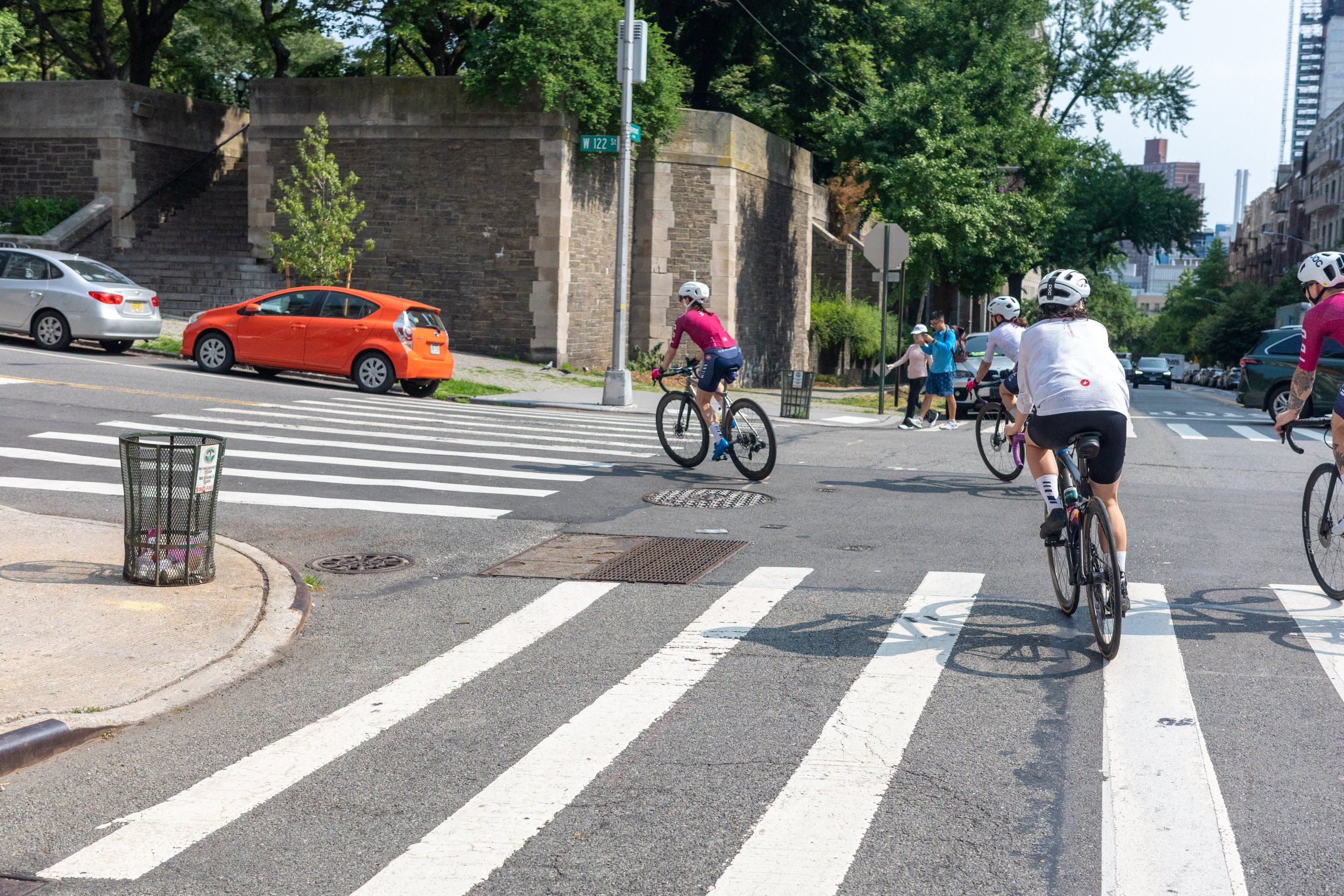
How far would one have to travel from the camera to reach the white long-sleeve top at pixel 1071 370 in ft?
21.1

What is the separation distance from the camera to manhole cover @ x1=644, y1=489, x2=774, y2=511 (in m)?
11.2

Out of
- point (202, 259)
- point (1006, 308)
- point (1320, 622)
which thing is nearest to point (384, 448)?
point (1006, 308)

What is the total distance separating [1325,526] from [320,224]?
841 inches

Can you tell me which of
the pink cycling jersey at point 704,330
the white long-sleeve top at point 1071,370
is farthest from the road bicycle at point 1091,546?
the pink cycling jersey at point 704,330

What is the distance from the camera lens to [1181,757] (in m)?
4.89

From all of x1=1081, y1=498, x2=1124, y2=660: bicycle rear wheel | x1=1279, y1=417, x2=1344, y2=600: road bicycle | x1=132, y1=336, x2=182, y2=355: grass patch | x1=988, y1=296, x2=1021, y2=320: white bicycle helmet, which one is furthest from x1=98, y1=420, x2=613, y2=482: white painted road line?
x1=132, y1=336, x2=182, y2=355: grass patch

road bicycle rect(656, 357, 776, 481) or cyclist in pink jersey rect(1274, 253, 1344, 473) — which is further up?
cyclist in pink jersey rect(1274, 253, 1344, 473)

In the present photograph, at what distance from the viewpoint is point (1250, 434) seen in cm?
2108

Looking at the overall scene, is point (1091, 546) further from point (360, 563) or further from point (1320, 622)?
point (360, 563)

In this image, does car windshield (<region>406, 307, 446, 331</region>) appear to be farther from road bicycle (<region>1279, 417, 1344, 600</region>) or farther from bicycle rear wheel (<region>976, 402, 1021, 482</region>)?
road bicycle (<region>1279, 417, 1344, 600</region>)

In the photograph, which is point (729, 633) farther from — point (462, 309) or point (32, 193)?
point (32, 193)

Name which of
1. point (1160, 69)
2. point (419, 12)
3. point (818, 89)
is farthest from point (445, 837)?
point (1160, 69)

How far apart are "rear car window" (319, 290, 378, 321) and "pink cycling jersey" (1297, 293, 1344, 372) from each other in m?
15.5

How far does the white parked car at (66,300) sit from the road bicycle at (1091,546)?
18.3 metres
